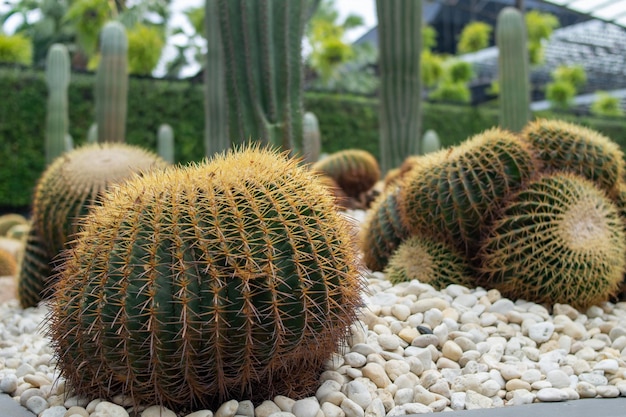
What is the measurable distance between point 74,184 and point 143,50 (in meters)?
17.9

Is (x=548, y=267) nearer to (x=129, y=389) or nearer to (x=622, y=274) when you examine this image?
(x=622, y=274)

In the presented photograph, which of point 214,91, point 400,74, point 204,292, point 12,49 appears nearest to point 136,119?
point 12,49

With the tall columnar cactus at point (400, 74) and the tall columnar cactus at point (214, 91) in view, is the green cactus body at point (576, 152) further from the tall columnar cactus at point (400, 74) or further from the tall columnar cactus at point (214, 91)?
the tall columnar cactus at point (214, 91)

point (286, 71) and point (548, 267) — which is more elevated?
point (286, 71)

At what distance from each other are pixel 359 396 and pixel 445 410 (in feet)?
0.99

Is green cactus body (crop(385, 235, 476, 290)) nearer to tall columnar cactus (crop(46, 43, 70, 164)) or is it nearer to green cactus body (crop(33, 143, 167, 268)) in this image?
green cactus body (crop(33, 143, 167, 268))

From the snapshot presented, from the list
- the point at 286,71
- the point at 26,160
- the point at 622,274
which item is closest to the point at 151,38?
the point at 26,160

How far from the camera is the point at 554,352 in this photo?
2.90 meters

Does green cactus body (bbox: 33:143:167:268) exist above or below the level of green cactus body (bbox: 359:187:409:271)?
above

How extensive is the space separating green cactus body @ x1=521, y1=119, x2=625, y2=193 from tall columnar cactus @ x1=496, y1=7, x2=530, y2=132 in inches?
171

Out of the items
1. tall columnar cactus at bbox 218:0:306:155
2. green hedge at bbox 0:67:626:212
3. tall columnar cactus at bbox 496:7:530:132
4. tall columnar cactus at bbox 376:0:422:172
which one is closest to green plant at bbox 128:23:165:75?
green hedge at bbox 0:67:626:212

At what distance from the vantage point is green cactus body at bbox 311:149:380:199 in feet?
23.4

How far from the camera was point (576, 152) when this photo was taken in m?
3.82

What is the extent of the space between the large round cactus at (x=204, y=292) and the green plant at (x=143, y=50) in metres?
19.8
